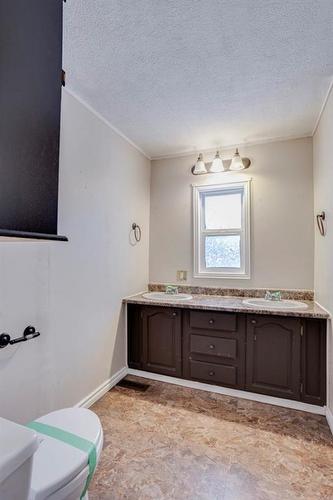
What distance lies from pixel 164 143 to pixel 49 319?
2.19 m

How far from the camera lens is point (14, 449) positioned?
496 millimetres

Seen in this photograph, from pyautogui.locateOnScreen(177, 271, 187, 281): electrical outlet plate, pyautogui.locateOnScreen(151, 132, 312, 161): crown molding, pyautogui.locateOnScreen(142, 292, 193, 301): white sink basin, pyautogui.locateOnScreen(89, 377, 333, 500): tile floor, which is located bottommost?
pyautogui.locateOnScreen(89, 377, 333, 500): tile floor

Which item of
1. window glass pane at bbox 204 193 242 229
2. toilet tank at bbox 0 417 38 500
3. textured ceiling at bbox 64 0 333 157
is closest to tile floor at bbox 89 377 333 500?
toilet tank at bbox 0 417 38 500

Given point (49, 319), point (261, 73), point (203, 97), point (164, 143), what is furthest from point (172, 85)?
point (49, 319)

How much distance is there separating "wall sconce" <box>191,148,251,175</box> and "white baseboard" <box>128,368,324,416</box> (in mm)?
2262

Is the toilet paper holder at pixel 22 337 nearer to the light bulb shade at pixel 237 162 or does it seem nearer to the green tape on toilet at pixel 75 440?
the green tape on toilet at pixel 75 440

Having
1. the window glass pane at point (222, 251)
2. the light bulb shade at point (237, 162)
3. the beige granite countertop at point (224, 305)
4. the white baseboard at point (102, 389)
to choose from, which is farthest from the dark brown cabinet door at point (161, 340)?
the light bulb shade at point (237, 162)

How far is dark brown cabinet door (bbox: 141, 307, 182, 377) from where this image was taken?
2.63 meters

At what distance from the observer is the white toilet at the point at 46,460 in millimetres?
489

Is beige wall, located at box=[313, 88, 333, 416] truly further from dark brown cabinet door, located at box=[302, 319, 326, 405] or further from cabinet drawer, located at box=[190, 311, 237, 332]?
cabinet drawer, located at box=[190, 311, 237, 332]

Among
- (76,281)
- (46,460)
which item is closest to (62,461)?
(46,460)

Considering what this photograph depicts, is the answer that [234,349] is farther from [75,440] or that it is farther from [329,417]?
[75,440]

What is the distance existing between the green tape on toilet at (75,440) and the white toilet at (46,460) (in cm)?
1

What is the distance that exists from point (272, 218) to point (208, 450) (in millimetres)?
2187
